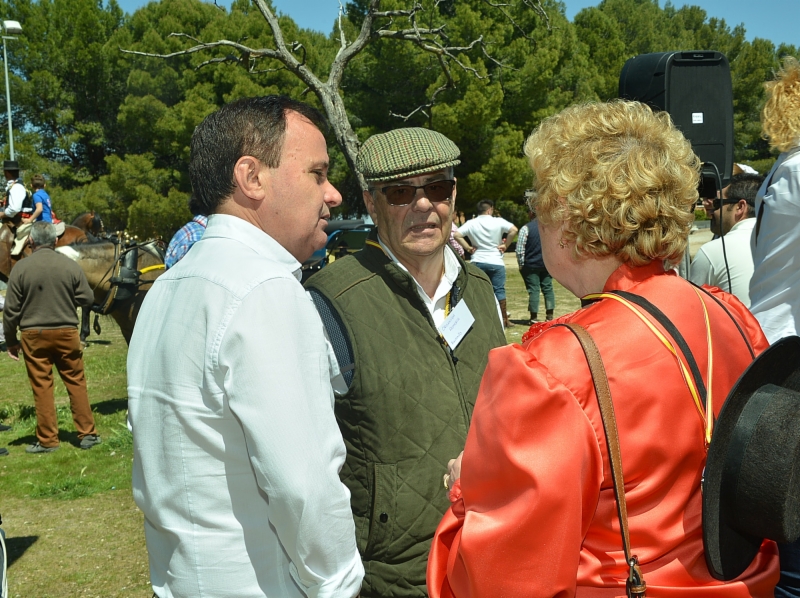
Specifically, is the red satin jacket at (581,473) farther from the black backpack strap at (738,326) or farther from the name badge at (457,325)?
the name badge at (457,325)

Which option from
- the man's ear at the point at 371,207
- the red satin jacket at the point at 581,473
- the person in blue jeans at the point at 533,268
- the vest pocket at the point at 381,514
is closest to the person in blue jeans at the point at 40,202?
the person in blue jeans at the point at 533,268

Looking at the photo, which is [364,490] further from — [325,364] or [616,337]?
[616,337]

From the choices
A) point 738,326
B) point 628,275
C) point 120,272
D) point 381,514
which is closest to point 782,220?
point 738,326

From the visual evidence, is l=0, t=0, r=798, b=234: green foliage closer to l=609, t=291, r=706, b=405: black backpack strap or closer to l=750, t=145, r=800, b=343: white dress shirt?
l=750, t=145, r=800, b=343: white dress shirt

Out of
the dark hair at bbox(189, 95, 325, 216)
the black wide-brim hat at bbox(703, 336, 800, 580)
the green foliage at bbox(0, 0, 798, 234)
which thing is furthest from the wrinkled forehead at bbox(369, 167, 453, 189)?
the green foliage at bbox(0, 0, 798, 234)

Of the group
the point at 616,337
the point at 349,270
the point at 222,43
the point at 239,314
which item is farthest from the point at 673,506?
the point at 222,43

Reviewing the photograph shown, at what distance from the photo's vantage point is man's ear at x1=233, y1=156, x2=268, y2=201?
182cm

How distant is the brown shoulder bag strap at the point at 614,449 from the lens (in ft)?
4.43

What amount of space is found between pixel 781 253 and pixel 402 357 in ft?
5.27

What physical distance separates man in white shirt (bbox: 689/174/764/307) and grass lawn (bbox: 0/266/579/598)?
407 centimetres

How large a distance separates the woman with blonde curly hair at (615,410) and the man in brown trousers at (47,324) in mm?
6368

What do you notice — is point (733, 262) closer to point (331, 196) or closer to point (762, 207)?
point (762, 207)

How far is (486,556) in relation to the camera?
139cm

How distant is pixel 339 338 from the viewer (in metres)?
2.40
